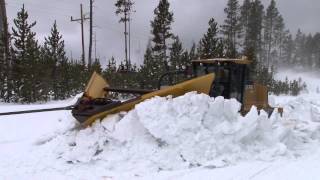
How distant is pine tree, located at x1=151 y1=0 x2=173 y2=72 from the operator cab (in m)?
24.1

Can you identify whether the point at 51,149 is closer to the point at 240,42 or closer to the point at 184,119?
the point at 184,119

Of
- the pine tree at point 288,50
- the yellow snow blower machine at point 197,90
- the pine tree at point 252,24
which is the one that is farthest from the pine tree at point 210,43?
the pine tree at point 288,50

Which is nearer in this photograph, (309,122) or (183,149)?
(183,149)

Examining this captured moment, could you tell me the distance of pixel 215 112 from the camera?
7594 millimetres

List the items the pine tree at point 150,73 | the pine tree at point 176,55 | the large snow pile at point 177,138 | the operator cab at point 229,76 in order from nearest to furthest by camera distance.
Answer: the large snow pile at point 177,138 → the operator cab at point 229,76 → the pine tree at point 150,73 → the pine tree at point 176,55

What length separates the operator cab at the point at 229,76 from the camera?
32.4 feet

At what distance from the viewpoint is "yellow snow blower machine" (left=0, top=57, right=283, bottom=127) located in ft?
26.2

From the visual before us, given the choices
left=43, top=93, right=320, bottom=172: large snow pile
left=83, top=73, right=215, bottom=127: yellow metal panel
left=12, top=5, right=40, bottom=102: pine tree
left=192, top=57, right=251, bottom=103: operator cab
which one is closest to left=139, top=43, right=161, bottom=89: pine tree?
left=12, top=5, right=40, bottom=102: pine tree

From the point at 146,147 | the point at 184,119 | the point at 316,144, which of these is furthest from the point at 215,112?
the point at 316,144

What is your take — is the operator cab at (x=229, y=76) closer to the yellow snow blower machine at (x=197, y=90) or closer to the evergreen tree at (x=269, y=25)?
the yellow snow blower machine at (x=197, y=90)

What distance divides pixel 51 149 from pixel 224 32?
167 ft

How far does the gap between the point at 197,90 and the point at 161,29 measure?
28336mm

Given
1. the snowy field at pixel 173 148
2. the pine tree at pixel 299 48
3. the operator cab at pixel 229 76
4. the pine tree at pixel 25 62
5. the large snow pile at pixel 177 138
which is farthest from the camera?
the pine tree at pixel 299 48

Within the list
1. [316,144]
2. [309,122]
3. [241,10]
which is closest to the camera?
[316,144]
